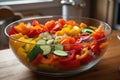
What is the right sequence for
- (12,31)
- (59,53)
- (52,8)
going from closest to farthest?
(59,53), (12,31), (52,8)

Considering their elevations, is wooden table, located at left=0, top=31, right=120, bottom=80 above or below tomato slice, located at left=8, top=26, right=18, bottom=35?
below

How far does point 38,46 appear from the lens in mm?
716

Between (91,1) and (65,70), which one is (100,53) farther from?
(91,1)

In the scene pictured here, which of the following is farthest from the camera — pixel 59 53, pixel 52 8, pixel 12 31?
pixel 52 8

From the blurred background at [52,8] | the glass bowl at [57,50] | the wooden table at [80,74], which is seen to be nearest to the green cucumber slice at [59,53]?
the glass bowl at [57,50]

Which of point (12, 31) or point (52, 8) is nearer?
point (12, 31)

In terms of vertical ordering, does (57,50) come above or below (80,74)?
above

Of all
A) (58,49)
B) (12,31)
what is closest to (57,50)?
(58,49)

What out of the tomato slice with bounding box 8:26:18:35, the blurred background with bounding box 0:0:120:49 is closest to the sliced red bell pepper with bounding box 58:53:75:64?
the tomato slice with bounding box 8:26:18:35

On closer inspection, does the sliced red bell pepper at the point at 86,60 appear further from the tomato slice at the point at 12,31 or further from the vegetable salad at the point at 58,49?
the tomato slice at the point at 12,31

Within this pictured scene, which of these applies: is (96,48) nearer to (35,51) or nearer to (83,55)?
(83,55)

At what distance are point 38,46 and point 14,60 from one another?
233 millimetres

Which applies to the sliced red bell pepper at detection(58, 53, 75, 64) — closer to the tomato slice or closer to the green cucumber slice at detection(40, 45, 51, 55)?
the green cucumber slice at detection(40, 45, 51, 55)

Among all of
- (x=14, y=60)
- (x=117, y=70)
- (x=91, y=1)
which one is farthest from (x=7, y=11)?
(x=91, y=1)
